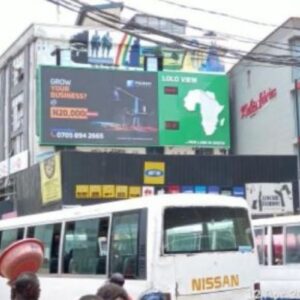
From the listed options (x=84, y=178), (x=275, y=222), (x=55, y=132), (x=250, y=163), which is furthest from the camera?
(x=55, y=132)

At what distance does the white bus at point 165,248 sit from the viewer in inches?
437

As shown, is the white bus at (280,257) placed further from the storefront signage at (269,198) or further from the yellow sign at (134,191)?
the yellow sign at (134,191)

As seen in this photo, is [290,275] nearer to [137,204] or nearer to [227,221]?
[227,221]

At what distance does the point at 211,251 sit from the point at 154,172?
67.9ft

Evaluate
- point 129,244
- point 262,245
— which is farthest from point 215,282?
point 262,245

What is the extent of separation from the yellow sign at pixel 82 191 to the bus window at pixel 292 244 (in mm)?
16333

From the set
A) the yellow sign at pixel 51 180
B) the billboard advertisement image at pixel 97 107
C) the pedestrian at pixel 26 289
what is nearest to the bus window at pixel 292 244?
the pedestrian at pixel 26 289

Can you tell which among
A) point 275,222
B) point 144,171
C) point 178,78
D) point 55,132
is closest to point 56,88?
point 55,132

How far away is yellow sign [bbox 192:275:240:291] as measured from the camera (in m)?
11.2

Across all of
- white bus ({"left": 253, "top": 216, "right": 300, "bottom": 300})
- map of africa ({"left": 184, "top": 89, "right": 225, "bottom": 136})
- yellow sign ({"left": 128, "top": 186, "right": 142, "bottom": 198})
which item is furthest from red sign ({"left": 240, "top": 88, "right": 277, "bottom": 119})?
white bus ({"left": 253, "top": 216, "right": 300, "bottom": 300})

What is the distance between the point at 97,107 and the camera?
46406 mm

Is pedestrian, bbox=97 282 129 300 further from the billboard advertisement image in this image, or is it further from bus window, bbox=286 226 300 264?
the billboard advertisement image

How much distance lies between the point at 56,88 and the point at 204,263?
35107mm

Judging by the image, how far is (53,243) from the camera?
13.5 metres
